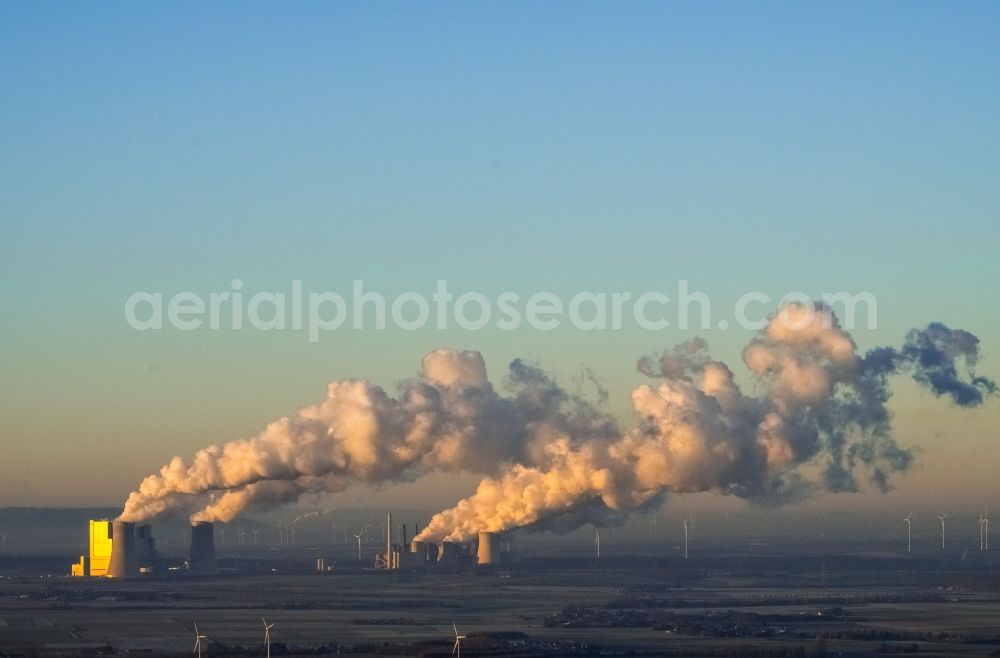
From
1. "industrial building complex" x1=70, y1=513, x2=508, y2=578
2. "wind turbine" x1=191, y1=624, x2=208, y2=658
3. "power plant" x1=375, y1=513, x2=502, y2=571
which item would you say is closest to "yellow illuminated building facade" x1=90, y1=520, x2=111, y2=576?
"industrial building complex" x1=70, y1=513, x2=508, y2=578

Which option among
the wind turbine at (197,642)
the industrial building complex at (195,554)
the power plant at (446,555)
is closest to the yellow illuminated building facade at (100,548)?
the industrial building complex at (195,554)

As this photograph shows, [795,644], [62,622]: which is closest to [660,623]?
[795,644]

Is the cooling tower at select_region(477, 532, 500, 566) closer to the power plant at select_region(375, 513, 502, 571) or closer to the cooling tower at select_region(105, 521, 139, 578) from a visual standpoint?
the power plant at select_region(375, 513, 502, 571)

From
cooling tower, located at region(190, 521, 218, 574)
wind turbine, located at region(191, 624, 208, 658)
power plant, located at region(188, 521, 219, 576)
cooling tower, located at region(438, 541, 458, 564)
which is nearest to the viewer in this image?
wind turbine, located at region(191, 624, 208, 658)

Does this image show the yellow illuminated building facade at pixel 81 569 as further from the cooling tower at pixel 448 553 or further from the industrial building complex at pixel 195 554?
the cooling tower at pixel 448 553

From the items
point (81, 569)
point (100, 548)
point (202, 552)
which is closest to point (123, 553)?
point (100, 548)

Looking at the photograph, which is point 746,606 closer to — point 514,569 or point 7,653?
point 514,569
